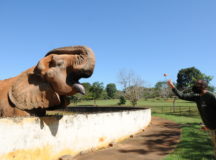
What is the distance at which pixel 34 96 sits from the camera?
4.59 m

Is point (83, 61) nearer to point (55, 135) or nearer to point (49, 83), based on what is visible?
point (49, 83)

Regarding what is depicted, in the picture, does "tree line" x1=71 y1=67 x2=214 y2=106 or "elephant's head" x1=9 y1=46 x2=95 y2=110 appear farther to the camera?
"tree line" x1=71 y1=67 x2=214 y2=106

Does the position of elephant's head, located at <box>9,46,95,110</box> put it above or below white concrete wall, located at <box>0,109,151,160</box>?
above

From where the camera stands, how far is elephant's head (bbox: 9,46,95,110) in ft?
14.3

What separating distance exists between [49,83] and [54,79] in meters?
0.28

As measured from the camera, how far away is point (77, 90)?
14.4ft

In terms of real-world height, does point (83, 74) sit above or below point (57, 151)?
above

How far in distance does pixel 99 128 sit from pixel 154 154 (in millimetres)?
2091

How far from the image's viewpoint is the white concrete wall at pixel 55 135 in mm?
4082

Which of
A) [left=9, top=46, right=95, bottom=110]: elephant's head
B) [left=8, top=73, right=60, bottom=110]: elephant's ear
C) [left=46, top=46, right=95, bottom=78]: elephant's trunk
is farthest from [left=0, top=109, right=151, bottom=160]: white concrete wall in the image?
[left=46, top=46, right=95, bottom=78]: elephant's trunk

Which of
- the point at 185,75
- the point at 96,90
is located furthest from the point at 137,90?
the point at 185,75

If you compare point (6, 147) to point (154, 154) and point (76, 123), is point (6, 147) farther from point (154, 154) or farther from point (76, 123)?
point (154, 154)

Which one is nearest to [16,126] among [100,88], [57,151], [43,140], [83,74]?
[43,140]

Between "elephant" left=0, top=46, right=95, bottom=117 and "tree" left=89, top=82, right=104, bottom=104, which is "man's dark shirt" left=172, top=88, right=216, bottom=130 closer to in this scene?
"elephant" left=0, top=46, right=95, bottom=117
